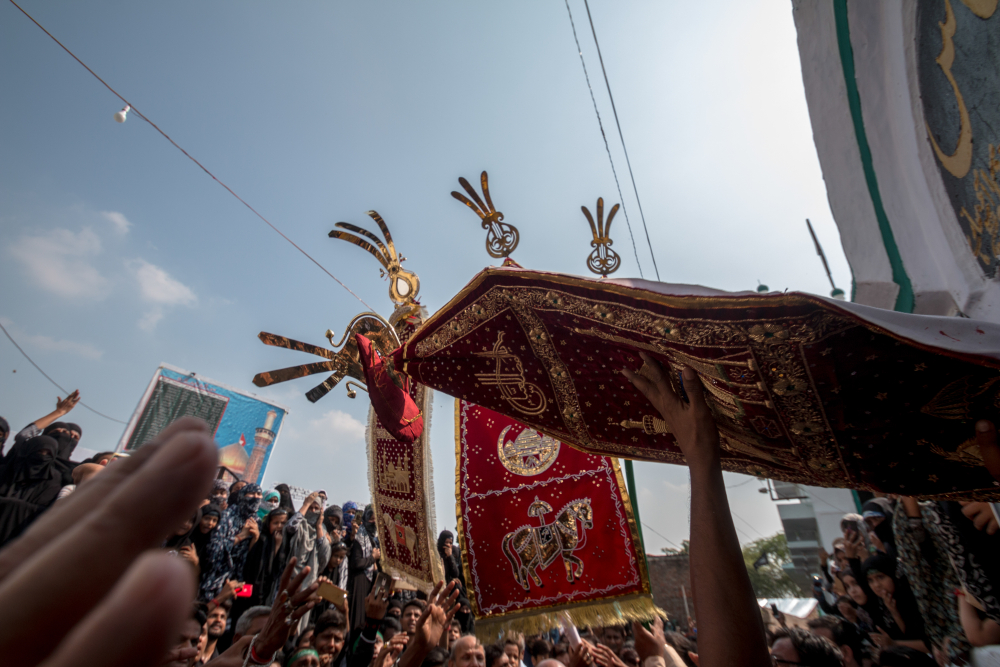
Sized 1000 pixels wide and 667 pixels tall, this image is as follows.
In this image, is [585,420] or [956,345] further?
[585,420]

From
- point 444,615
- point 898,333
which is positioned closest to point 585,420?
point 898,333

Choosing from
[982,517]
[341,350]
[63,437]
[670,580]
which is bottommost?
[982,517]

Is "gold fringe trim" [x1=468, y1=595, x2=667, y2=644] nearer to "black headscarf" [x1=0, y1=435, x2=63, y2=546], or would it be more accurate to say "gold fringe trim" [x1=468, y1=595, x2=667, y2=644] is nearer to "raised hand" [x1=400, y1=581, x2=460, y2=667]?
"raised hand" [x1=400, y1=581, x2=460, y2=667]

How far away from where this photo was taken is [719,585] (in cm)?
130

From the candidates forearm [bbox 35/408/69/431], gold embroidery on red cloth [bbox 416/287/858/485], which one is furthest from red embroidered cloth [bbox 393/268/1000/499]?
forearm [bbox 35/408/69/431]

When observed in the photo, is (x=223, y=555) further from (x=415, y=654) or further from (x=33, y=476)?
(x=415, y=654)

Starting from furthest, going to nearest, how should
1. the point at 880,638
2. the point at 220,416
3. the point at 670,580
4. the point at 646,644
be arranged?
the point at 670,580 → the point at 220,416 → the point at 880,638 → the point at 646,644

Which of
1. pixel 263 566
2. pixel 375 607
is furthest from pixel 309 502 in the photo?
pixel 375 607

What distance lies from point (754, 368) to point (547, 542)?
9.89 feet

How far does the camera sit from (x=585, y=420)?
7.91 feet

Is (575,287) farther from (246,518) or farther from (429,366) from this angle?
(246,518)

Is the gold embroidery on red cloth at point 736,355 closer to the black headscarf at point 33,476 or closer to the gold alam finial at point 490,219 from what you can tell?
the gold alam finial at point 490,219

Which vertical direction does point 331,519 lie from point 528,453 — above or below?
below

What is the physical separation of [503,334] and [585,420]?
2.20 feet
